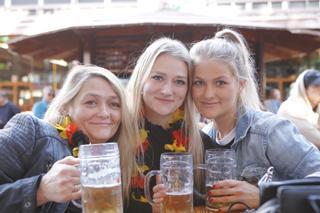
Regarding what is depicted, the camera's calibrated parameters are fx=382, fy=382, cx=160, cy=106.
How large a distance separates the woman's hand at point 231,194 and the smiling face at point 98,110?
0.39m

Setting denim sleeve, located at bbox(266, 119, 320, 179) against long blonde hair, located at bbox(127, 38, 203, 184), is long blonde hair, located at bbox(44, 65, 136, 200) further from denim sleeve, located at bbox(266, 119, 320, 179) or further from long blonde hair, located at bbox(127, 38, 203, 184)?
denim sleeve, located at bbox(266, 119, 320, 179)

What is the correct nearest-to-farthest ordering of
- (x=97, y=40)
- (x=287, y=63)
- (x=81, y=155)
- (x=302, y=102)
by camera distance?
Answer: 1. (x=81, y=155)
2. (x=302, y=102)
3. (x=97, y=40)
4. (x=287, y=63)

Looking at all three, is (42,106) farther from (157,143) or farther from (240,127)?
(240,127)

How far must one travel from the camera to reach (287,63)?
8.53 m

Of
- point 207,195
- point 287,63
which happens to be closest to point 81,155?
point 207,195

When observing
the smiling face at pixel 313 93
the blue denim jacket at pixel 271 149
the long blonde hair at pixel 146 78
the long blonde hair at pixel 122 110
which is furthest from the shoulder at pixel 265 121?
the smiling face at pixel 313 93

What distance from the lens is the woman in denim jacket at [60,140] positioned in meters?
0.94

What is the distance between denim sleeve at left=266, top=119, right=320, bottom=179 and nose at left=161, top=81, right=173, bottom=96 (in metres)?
0.38

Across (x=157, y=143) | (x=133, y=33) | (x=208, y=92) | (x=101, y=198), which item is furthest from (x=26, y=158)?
(x=133, y=33)

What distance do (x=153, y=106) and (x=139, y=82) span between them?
119 mm

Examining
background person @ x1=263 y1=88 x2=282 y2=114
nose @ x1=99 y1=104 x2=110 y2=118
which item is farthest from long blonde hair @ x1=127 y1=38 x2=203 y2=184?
background person @ x1=263 y1=88 x2=282 y2=114

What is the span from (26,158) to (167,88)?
1.79 ft

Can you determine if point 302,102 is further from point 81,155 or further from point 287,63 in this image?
point 287,63

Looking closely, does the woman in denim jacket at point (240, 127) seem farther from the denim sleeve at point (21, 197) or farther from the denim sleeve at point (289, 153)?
the denim sleeve at point (21, 197)
